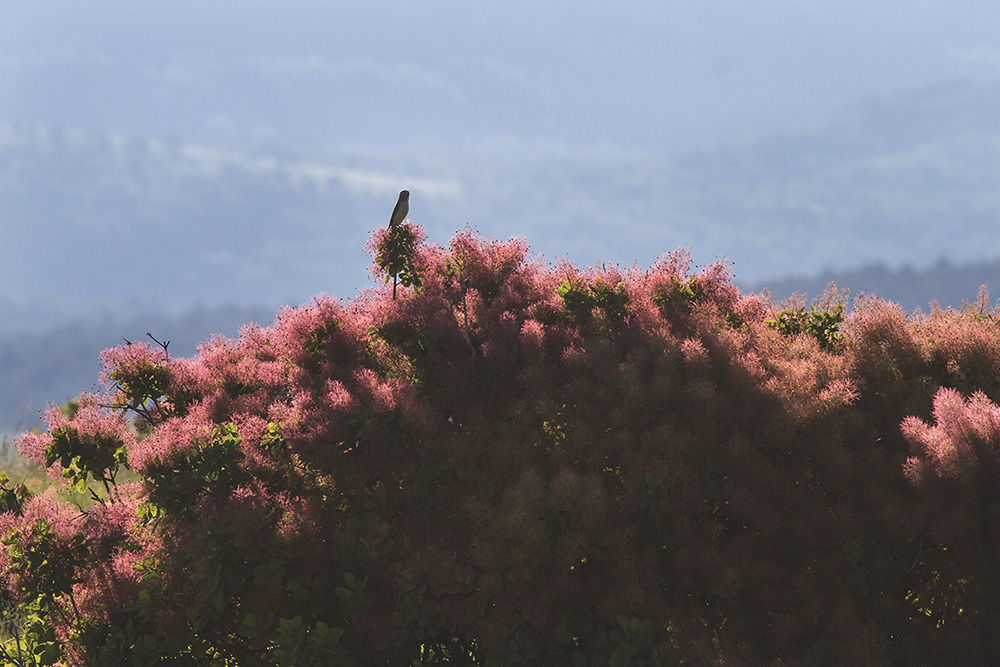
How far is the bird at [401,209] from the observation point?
17.9ft

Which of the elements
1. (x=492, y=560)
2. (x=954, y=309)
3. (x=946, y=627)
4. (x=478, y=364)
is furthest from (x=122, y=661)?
(x=954, y=309)

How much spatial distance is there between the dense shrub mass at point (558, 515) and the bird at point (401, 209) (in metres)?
0.90

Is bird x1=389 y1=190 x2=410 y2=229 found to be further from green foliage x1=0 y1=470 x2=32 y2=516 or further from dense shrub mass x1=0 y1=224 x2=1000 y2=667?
green foliage x1=0 y1=470 x2=32 y2=516

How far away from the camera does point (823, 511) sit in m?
4.34

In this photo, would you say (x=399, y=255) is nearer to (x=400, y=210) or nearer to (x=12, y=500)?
(x=400, y=210)

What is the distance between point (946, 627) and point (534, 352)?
8.71ft

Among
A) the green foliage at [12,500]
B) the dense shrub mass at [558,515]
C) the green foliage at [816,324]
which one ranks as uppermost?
the green foliage at [816,324]

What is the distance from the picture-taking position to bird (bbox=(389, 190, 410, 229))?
546cm

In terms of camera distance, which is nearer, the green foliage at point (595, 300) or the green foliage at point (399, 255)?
the green foliage at point (595, 300)

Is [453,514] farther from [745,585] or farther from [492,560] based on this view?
[745,585]

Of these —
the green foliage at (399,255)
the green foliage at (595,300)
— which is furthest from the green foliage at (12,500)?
the green foliage at (595,300)

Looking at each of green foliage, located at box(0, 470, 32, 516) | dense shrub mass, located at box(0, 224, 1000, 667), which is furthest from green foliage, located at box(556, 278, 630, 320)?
green foliage, located at box(0, 470, 32, 516)

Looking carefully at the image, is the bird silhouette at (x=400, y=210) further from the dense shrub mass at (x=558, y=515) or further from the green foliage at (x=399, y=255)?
Answer: the dense shrub mass at (x=558, y=515)

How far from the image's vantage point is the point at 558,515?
4.09 metres
